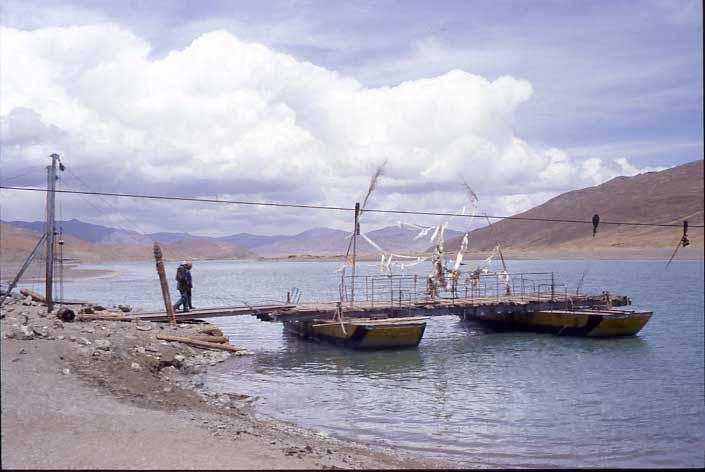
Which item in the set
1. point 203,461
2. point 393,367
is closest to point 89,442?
point 203,461

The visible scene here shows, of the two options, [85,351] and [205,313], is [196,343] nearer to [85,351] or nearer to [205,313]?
[205,313]

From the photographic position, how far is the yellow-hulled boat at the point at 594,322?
33.4 meters

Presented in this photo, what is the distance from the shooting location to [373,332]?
27.2 meters

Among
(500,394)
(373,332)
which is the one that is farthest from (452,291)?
(500,394)

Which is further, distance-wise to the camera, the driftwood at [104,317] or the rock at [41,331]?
the driftwood at [104,317]

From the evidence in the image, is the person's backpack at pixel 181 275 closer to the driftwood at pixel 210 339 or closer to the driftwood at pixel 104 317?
the driftwood at pixel 104 317

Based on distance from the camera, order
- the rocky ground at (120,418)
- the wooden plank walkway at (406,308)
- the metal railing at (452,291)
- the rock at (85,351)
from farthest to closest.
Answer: the metal railing at (452,291) → the wooden plank walkway at (406,308) → the rock at (85,351) → the rocky ground at (120,418)

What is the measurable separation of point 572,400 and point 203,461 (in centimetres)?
1392

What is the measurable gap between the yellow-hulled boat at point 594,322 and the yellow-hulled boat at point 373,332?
31.5ft

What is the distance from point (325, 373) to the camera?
23125 mm

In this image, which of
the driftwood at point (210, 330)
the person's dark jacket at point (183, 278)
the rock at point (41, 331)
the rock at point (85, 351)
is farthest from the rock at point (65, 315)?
the person's dark jacket at point (183, 278)

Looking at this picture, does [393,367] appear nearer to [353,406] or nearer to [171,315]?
[353,406]

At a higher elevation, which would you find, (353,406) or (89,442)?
(89,442)

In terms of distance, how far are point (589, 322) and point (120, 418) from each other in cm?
2778
